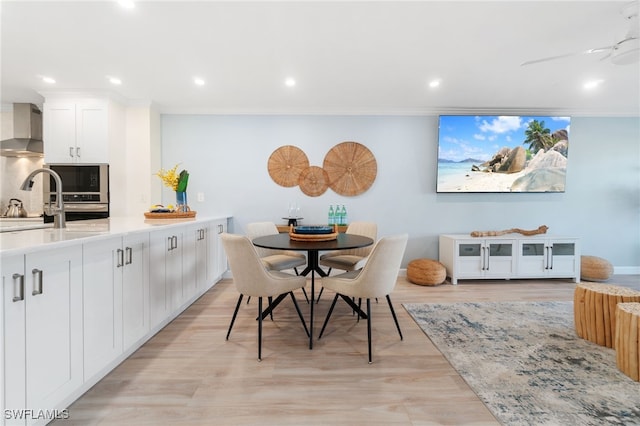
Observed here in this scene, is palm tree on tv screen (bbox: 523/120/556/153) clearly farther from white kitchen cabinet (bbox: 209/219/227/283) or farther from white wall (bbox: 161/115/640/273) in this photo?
white kitchen cabinet (bbox: 209/219/227/283)

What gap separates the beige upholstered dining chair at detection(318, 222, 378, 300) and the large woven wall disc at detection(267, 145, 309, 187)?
4.33ft

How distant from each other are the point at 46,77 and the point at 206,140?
68.6 inches

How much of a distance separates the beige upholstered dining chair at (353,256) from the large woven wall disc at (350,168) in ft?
3.13

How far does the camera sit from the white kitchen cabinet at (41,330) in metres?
1.18

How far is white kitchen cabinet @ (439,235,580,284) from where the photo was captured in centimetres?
395

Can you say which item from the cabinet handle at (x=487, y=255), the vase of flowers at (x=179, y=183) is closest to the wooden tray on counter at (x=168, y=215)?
the vase of flowers at (x=179, y=183)

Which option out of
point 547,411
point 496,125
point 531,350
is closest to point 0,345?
point 547,411

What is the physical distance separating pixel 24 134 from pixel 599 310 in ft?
21.5

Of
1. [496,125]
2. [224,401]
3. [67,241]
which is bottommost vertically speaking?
[224,401]

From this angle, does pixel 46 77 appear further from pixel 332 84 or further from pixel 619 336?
pixel 619 336

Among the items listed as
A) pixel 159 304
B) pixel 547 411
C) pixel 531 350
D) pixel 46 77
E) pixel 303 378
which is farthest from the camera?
pixel 46 77

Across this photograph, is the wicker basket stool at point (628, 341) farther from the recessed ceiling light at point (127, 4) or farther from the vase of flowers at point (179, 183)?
the vase of flowers at point (179, 183)

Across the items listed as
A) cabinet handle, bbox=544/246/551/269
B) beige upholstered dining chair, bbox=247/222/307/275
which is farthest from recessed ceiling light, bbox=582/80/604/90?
beige upholstered dining chair, bbox=247/222/307/275

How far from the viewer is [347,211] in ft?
A: 13.9
